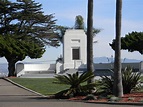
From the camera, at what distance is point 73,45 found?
62281 mm

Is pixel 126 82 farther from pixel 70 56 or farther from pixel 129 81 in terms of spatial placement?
pixel 70 56

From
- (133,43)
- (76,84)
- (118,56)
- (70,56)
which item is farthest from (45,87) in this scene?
(133,43)

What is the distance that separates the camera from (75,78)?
22.4 meters

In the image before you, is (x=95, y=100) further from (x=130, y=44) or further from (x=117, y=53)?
(x=130, y=44)

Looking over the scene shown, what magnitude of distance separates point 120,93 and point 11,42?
106 ft

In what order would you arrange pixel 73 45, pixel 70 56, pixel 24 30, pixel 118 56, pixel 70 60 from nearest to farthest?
1. pixel 118 56
2. pixel 24 30
3. pixel 70 60
4. pixel 70 56
5. pixel 73 45

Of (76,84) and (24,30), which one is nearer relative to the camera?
(76,84)

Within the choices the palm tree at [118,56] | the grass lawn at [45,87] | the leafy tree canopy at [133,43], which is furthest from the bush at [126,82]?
the leafy tree canopy at [133,43]

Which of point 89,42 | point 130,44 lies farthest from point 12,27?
point 89,42

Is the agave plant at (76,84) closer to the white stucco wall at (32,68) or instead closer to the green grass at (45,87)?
the green grass at (45,87)

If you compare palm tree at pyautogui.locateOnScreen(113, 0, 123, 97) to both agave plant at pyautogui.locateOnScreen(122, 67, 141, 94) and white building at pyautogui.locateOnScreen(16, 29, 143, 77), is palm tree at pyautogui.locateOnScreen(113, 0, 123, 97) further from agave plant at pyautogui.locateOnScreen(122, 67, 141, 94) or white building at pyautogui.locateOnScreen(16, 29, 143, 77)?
white building at pyautogui.locateOnScreen(16, 29, 143, 77)

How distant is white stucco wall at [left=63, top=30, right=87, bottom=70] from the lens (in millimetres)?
60625

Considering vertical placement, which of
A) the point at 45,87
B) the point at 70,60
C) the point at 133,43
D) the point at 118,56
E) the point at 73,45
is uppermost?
the point at 133,43

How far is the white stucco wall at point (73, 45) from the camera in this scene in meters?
60.6
